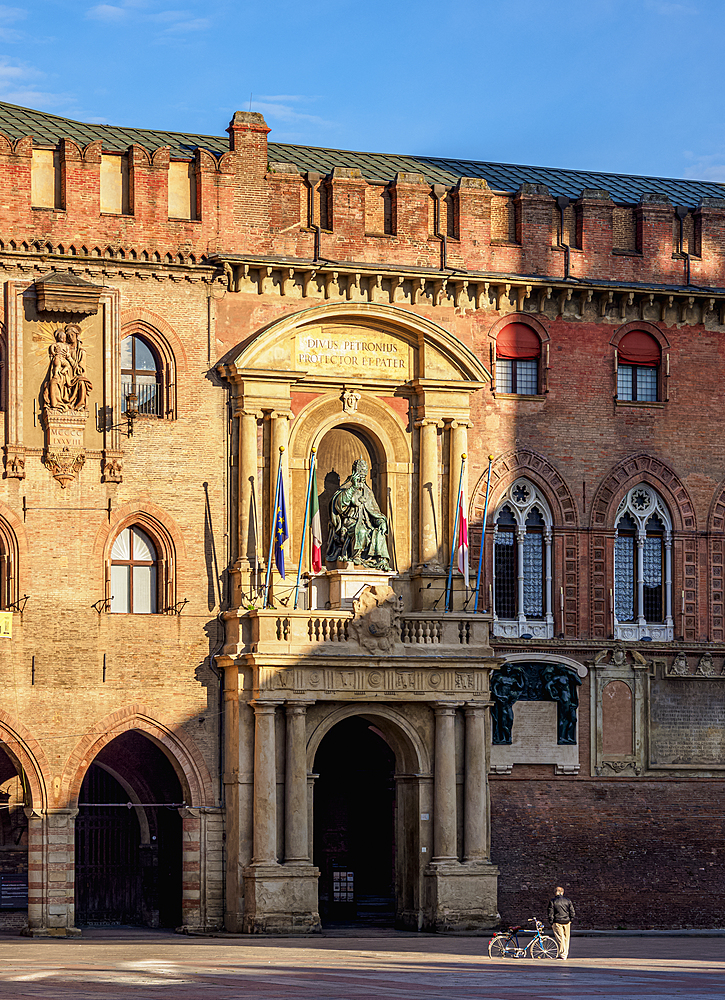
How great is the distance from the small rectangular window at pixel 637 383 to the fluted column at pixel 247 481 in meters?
8.23

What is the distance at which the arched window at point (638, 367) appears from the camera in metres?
42.0

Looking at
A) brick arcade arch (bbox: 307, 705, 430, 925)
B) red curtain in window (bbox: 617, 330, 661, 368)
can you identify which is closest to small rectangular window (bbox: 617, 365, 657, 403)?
red curtain in window (bbox: 617, 330, 661, 368)

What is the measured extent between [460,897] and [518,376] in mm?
10820

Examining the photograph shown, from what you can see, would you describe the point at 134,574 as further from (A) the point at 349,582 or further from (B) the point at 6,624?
(A) the point at 349,582

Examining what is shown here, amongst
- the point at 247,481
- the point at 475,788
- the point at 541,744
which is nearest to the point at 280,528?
the point at 247,481

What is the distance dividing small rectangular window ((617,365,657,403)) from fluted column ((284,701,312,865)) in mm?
10081

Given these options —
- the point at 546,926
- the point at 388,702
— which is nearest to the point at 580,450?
the point at 388,702

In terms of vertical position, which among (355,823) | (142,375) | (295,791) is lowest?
(355,823)

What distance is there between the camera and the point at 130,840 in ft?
→ 140

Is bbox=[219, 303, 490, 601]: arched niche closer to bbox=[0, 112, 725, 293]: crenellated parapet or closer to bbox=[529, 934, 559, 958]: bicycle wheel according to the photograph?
bbox=[0, 112, 725, 293]: crenellated parapet

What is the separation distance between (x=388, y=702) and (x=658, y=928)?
7493 mm

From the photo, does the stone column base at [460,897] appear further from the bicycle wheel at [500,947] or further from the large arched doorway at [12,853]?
the large arched doorway at [12,853]

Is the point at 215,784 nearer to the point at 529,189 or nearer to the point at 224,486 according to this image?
the point at 224,486

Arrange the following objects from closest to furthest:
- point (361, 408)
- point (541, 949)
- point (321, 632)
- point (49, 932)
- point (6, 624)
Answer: point (541, 949), point (49, 932), point (6, 624), point (321, 632), point (361, 408)
